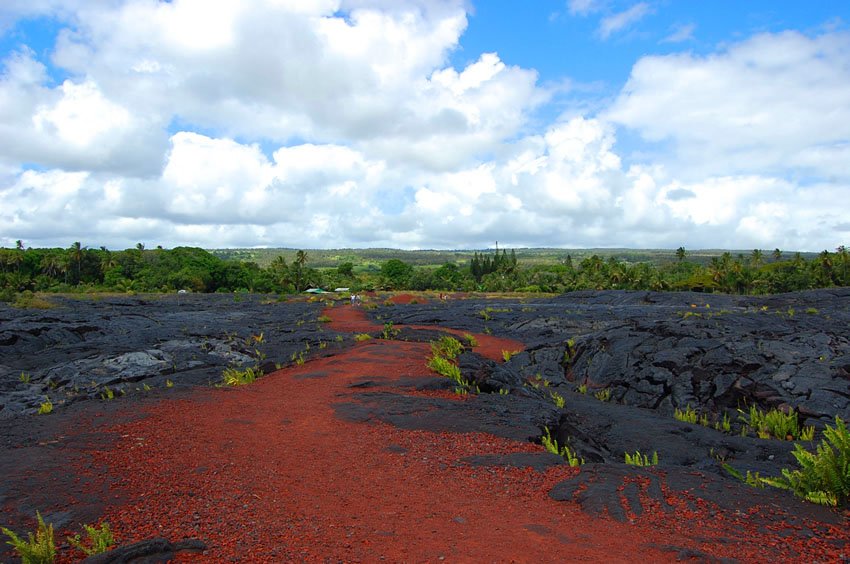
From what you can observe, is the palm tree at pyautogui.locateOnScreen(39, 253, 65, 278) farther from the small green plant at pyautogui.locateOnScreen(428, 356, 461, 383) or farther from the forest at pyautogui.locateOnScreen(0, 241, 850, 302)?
the small green plant at pyautogui.locateOnScreen(428, 356, 461, 383)

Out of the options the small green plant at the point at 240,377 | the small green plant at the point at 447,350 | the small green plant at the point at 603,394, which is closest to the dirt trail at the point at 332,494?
the small green plant at the point at 240,377

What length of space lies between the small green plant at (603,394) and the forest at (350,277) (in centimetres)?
6631

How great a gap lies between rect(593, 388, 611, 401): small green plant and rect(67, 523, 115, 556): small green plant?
16.3 m

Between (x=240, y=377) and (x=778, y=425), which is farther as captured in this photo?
(x=240, y=377)

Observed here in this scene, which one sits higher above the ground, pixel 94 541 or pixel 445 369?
pixel 94 541

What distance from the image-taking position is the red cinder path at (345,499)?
5355mm

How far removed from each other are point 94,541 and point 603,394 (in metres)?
16.7

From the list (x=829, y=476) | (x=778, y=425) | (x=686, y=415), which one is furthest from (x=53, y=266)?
(x=829, y=476)

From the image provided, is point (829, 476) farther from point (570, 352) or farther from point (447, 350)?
point (570, 352)

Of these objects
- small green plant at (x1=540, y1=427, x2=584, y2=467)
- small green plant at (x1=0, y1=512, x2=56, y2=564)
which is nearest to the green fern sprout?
small green plant at (x1=540, y1=427, x2=584, y2=467)

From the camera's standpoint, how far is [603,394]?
61.7 feet

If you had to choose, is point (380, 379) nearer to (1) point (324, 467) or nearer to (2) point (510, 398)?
(2) point (510, 398)

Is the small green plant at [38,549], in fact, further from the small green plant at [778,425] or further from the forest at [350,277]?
the forest at [350,277]

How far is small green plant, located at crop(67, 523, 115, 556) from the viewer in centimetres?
498
